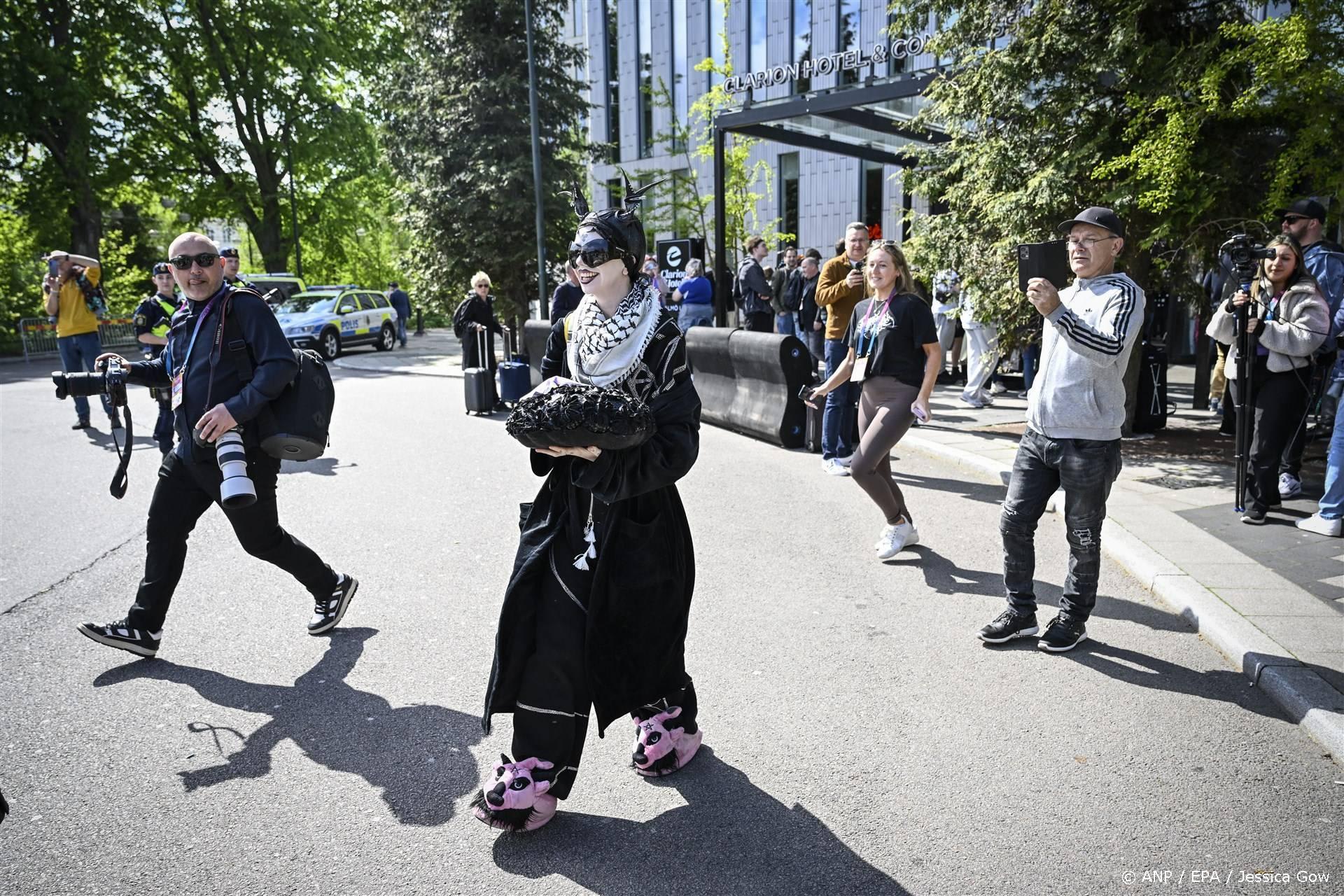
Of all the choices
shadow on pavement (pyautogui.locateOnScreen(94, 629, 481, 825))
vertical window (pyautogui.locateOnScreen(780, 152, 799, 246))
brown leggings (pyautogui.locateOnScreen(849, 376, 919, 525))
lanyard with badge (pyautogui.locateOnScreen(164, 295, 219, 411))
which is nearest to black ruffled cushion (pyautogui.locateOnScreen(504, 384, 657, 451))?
shadow on pavement (pyautogui.locateOnScreen(94, 629, 481, 825))

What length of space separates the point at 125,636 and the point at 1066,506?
4428 millimetres

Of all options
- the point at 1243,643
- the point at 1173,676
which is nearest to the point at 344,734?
the point at 1173,676

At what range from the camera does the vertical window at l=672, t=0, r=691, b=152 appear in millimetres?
32656

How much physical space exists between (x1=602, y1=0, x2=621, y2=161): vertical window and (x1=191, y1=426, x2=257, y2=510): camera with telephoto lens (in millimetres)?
32578

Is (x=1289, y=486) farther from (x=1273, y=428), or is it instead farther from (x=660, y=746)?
(x=660, y=746)

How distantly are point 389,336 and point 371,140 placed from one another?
42.2 ft

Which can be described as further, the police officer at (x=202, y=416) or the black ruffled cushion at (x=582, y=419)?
the police officer at (x=202, y=416)

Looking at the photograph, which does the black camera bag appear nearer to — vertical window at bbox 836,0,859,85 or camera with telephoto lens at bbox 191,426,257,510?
camera with telephoto lens at bbox 191,426,257,510

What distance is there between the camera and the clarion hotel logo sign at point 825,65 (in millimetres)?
14312

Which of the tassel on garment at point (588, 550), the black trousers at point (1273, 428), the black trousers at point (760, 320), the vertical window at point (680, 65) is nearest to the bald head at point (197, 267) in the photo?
the tassel on garment at point (588, 550)

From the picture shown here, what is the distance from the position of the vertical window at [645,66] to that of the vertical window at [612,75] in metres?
1.08

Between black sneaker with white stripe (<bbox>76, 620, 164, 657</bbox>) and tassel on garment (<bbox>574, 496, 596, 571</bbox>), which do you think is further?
black sneaker with white stripe (<bbox>76, 620, 164, 657</bbox>)

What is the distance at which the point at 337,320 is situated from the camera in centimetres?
2483

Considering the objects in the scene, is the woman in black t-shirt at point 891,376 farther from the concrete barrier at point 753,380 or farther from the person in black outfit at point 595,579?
the concrete barrier at point 753,380
